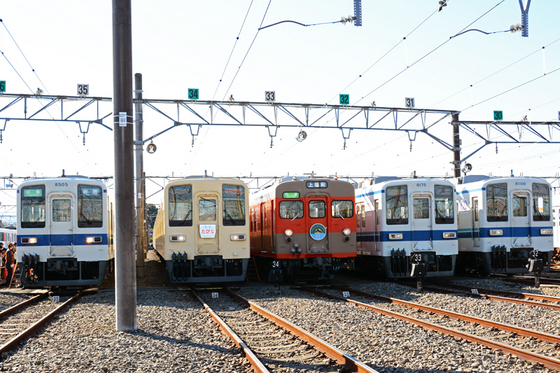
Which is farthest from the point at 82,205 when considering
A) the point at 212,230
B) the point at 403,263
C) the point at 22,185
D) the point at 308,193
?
the point at 403,263

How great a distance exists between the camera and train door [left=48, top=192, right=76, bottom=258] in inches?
550

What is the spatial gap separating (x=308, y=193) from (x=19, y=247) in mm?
7526

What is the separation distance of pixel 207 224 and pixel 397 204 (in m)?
5.36

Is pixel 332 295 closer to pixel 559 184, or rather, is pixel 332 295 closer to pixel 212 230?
pixel 212 230

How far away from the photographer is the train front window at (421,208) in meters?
15.9

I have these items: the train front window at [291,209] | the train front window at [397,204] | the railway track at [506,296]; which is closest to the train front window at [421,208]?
the train front window at [397,204]

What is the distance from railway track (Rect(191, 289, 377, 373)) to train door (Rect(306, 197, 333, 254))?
4.78 metres

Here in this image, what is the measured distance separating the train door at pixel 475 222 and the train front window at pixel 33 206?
12.1 metres

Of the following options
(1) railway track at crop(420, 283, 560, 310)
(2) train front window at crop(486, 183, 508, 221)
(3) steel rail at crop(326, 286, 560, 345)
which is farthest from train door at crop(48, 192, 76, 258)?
(2) train front window at crop(486, 183, 508, 221)

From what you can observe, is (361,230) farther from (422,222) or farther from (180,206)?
(180,206)

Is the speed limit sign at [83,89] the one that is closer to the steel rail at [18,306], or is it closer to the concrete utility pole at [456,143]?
the steel rail at [18,306]

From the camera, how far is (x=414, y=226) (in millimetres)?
15828

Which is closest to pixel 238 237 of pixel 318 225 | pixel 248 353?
pixel 318 225

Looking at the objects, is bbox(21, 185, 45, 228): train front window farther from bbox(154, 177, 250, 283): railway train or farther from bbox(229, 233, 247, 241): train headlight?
bbox(229, 233, 247, 241): train headlight
